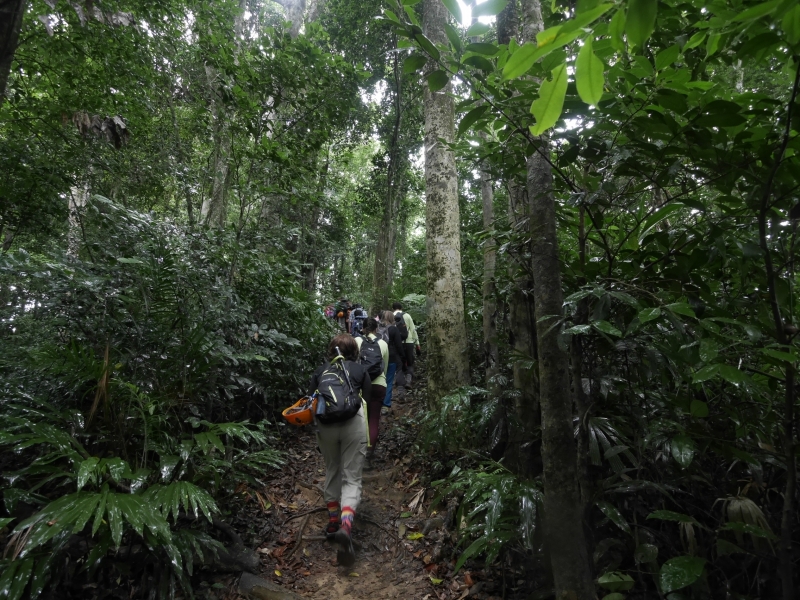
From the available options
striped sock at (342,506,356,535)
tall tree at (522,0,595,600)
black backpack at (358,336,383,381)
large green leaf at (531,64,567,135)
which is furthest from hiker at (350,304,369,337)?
large green leaf at (531,64,567,135)

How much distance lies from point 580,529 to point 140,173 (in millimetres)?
8318

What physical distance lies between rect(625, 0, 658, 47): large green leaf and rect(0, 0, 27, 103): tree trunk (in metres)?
2.67

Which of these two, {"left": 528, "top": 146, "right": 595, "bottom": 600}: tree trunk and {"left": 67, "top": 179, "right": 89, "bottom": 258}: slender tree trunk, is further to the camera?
{"left": 67, "top": 179, "right": 89, "bottom": 258}: slender tree trunk

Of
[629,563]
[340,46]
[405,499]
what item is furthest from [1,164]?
[340,46]

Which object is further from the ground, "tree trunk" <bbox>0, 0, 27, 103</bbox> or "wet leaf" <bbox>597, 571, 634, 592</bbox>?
"tree trunk" <bbox>0, 0, 27, 103</bbox>

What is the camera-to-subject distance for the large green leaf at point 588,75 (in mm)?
888

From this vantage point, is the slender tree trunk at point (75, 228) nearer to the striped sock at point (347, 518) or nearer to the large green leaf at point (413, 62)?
the striped sock at point (347, 518)

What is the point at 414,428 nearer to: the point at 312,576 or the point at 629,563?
the point at 312,576

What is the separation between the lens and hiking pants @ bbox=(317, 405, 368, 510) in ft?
13.4

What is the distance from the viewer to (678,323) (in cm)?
152

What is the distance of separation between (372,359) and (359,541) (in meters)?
2.07

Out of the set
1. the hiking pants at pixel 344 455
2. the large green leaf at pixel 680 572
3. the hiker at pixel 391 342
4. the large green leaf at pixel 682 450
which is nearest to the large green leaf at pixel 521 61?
the large green leaf at pixel 682 450

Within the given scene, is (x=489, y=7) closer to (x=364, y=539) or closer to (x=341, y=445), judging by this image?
(x=341, y=445)

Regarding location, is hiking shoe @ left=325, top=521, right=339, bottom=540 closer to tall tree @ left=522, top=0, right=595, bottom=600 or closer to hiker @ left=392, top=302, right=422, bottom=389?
tall tree @ left=522, top=0, right=595, bottom=600
